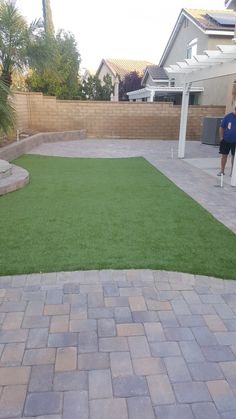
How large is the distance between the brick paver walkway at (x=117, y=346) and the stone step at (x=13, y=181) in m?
3.25

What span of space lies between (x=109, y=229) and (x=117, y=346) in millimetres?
2354

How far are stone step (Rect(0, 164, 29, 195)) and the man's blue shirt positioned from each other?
14.6 feet

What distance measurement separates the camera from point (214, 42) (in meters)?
18.5

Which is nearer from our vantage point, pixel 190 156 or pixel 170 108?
pixel 190 156

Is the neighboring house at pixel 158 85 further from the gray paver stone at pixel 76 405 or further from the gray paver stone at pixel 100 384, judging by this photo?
the gray paver stone at pixel 76 405

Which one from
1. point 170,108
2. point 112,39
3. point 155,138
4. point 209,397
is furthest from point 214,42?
point 112,39

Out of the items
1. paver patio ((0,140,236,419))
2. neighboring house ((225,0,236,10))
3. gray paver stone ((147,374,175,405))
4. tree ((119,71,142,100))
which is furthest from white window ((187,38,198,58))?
gray paver stone ((147,374,175,405))

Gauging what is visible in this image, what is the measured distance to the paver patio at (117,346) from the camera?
211 cm

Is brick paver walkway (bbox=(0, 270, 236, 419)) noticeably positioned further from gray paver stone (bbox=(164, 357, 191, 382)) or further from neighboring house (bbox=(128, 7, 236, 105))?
neighboring house (bbox=(128, 7, 236, 105))

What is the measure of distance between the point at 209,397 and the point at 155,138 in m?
15.5

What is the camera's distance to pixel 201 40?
19.3 meters

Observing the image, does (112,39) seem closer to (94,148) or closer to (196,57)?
(94,148)

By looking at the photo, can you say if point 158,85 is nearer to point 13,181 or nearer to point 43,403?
point 13,181

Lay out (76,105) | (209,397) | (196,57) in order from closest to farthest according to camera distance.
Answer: (209,397), (196,57), (76,105)
